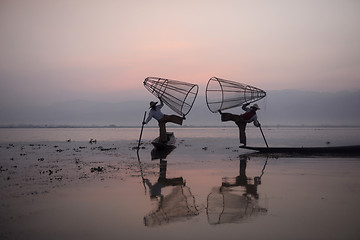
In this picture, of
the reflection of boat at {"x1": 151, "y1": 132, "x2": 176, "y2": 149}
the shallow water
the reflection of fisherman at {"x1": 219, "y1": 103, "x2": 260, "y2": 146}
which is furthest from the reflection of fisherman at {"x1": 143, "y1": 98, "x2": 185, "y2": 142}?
the shallow water

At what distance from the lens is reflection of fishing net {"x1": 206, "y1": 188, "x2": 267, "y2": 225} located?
6812 millimetres

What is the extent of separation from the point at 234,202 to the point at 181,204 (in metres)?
1.34

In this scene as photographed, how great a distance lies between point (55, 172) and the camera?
1332 centimetres

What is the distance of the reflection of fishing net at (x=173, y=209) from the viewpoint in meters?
6.75

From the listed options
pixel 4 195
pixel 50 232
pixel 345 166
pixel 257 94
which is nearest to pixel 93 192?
pixel 4 195

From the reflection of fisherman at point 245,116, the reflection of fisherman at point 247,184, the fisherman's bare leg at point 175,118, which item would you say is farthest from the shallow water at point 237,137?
the reflection of fisherman at point 247,184

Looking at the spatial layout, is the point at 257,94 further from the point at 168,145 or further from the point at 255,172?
the point at 255,172

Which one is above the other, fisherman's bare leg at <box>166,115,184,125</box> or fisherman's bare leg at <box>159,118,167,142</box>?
fisherman's bare leg at <box>166,115,184,125</box>

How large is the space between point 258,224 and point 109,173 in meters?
7.98

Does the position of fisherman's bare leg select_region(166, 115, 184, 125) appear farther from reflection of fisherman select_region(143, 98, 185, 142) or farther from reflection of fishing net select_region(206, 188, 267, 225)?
reflection of fishing net select_region(206, 188, 267, 225)

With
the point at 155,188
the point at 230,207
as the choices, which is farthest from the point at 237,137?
the point at 230,207

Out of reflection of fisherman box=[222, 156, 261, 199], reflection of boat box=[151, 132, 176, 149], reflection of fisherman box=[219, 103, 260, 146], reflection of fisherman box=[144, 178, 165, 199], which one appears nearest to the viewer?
reflection of fisherman box=[144, 178, 165, 199]

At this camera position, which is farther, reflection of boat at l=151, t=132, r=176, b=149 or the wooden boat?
reflection of boat at l=151, t=132, r=176, b=149

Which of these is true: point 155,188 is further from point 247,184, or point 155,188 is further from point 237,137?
point 237,137
